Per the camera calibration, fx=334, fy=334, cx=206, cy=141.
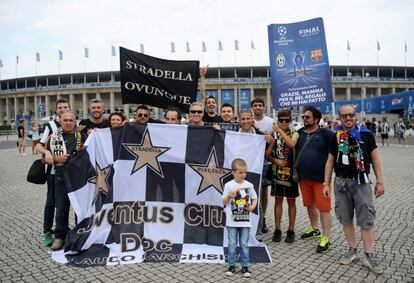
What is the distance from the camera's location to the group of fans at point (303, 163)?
13.0 ft

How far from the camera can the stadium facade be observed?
264 ft

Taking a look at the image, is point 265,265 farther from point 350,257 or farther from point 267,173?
point 267,173

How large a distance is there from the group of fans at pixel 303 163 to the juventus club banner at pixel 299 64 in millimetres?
1421

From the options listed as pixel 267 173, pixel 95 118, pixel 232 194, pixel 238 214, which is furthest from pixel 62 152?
pixel 267 173

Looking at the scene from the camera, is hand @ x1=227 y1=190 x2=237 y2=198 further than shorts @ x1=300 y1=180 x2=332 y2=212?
No

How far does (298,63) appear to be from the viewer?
21.3ft

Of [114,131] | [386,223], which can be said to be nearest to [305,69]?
[386,223]

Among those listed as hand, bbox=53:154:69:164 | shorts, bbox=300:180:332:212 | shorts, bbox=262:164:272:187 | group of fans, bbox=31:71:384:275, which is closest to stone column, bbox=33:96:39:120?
group of fans, bbox=31:71:384:275

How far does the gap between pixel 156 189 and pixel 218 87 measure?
76.8 m

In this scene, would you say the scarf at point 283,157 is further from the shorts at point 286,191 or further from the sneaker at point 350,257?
the sneaker at point 350,257

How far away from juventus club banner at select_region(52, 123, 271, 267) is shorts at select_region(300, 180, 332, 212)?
712 mm

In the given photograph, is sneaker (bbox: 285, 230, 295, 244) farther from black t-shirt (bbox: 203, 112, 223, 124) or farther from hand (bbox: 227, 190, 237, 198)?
black t-shirt (bbox: 203, 112, 223, 124)

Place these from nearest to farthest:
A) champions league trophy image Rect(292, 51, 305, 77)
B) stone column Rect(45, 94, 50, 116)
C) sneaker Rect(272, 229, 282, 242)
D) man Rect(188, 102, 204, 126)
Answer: man Rect(188, 102, 204, 126)
sneaker Rect(272, 229, 282, 242)
champions league trophy image Rect(292, 51, 305, 77)
stone column Rect(45, 94, 50, 116)

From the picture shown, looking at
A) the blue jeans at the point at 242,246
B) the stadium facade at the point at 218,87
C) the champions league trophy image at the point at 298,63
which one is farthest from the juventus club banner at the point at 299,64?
the stadium facade at the point at 218,87
